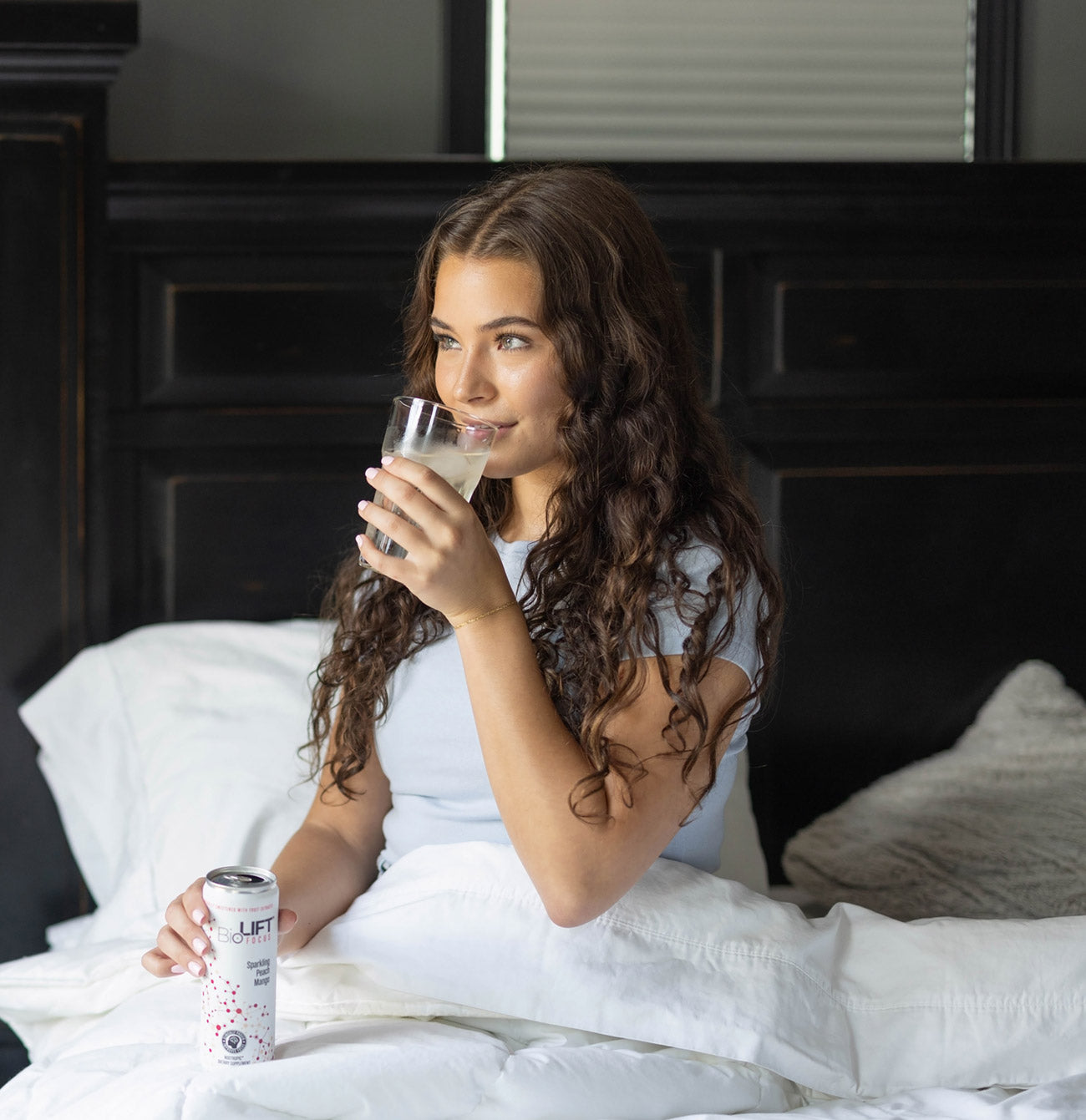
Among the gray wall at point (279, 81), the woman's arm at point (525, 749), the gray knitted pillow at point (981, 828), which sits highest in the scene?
the gray wall at point (279, 81)

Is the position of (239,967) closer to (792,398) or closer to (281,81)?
(792,398)

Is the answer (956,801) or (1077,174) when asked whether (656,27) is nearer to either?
(1077,174)

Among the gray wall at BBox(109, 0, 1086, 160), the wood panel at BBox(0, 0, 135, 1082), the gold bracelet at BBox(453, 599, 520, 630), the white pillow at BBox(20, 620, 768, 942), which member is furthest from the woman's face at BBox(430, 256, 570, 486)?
the gray wall at BBox(109, 0, 1086, 160)

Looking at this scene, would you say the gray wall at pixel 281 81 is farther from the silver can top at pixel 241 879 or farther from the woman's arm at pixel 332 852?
the silver can top at pixel 241 879

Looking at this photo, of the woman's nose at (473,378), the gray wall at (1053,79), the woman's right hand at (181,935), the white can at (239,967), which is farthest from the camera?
the gray wall at (1053,79)

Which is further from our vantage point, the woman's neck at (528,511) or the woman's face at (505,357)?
the woman's neck at (528,511)

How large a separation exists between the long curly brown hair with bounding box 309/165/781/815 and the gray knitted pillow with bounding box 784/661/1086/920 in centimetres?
68

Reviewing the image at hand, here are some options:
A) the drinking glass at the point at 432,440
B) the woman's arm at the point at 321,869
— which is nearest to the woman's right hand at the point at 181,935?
the woman's arm at the point at 321,869

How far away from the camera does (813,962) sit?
121cm

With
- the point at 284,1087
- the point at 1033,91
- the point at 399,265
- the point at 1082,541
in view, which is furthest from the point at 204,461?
the point at 1033,91

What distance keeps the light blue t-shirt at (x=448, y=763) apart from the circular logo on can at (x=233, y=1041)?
34 centimetres

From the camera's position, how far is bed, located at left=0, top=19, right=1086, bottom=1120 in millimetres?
1851

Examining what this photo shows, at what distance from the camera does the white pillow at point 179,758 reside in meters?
1.70

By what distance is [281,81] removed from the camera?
2311mm
